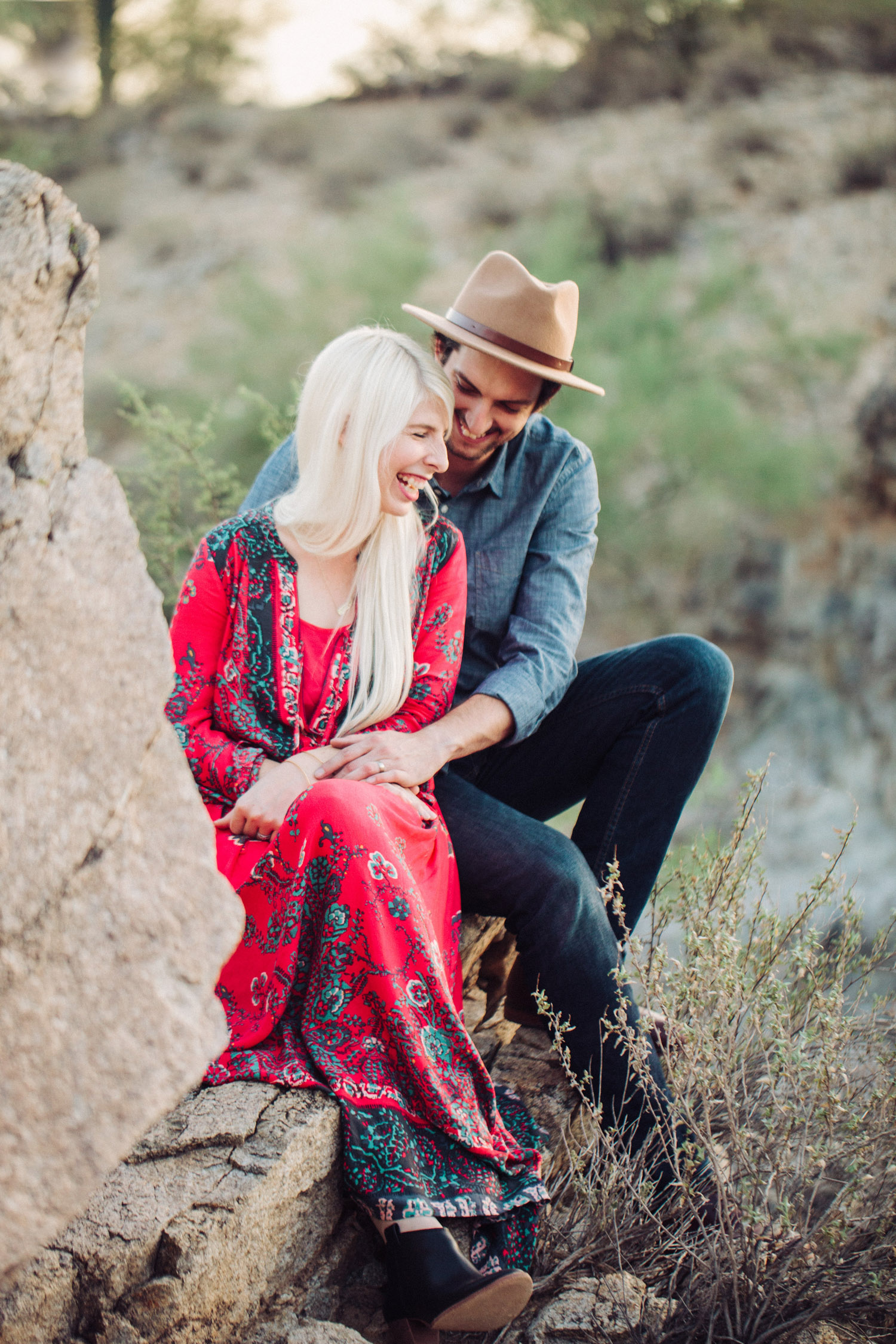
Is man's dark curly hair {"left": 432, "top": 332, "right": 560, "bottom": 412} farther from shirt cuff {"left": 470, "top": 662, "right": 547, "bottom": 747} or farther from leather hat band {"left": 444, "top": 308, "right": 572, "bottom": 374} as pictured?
shirt cuff {"left": 470, "top": 662, "right": 547, "bottom": 747}

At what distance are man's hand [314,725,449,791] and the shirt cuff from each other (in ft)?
0.78

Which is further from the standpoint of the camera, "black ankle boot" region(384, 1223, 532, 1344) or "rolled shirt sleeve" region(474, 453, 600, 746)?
"rolled shirt sleeve" region(474, 453, 600, 746)

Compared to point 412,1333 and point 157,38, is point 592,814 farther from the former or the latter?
point 157,38

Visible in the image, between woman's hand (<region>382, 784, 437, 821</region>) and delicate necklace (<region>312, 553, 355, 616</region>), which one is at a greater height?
delicate necklace (<region>312, 553, 355, 616</region>)

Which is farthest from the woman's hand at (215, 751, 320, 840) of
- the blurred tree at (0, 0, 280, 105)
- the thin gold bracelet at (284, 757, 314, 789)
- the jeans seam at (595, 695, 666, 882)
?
the blurred tree at (0, 0, 280, 105)

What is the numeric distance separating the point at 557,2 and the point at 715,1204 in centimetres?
1682

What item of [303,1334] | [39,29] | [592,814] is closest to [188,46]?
[39,29]

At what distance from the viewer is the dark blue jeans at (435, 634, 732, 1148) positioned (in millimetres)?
2344

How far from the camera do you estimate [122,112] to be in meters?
15.1

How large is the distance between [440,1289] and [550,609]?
1.67 m

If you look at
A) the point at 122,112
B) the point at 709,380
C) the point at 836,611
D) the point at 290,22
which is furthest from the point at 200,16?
the point at 836,611

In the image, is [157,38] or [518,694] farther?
[157,38]

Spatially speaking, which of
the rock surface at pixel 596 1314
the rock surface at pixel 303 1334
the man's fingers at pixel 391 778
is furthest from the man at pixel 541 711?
the rock surface at pixel 303 1334

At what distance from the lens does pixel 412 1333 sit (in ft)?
5.84
